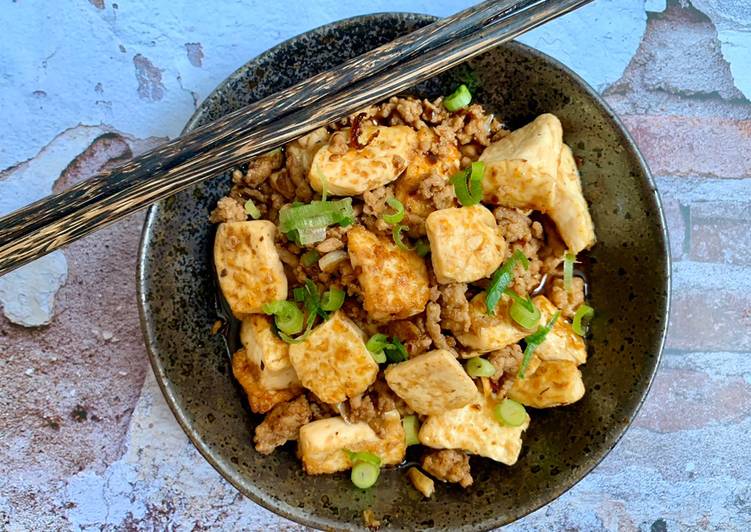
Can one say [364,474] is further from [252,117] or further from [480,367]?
[252,117]

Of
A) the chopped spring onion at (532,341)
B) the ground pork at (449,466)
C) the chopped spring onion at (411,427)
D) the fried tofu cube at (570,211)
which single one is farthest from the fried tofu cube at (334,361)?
the fried tofu cube at (570,211)

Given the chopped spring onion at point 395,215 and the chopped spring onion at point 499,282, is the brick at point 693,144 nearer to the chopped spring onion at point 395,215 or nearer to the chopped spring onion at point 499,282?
the chopped spring onion at point 499,282

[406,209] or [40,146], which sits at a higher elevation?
[40,146]

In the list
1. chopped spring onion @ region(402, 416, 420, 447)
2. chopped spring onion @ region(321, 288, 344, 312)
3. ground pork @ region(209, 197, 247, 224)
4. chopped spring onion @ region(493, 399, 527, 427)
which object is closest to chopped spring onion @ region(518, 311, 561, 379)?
chopped spring onion @ region(493, 399, 527, 427)

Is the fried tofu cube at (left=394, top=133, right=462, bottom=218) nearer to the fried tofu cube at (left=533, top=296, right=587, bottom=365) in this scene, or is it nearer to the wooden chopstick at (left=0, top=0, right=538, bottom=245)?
the wooden chopstick at (left=0, top=0, right=538, bottom=245)

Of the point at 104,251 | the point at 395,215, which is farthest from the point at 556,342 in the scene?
the point at 104,251

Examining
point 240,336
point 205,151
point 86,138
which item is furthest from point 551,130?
point 86,138

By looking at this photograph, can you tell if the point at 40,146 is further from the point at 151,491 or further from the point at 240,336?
the point at 151,491
